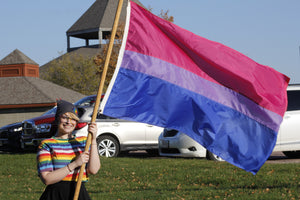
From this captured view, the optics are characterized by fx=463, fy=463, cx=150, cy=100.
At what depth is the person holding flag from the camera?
3.85m

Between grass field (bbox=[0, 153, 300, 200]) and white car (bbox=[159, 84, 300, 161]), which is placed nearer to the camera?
grass field (bbox=[0, 153, 300, 200])

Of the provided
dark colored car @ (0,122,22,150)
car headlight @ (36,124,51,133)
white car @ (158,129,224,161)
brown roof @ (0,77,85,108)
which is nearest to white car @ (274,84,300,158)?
white car @ (158,129,224,161)

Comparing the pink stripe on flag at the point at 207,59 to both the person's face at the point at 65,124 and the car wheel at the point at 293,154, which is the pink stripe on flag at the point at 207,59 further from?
the car wheel at the point at 293,154

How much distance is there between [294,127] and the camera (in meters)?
12.6

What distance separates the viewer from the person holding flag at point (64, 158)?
12.6 ft

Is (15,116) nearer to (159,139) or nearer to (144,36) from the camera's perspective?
(159,139)

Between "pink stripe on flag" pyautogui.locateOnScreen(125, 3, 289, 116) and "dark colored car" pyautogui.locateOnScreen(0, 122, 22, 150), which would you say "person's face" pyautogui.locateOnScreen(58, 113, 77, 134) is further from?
"dark colored car" pyautogui.locateOnScreen(0, 122, 22, 150)

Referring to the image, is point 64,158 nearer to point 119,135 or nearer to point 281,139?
point 281,139

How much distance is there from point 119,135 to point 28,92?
19.9m

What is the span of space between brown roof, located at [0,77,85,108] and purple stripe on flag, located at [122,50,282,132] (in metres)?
26.4

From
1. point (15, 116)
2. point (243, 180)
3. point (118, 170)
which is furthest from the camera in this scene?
point (15, 116)

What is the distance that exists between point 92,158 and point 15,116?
93.7 ft

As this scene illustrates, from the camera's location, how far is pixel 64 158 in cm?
391

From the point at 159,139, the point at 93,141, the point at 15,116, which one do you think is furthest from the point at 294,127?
the point at 15,116
